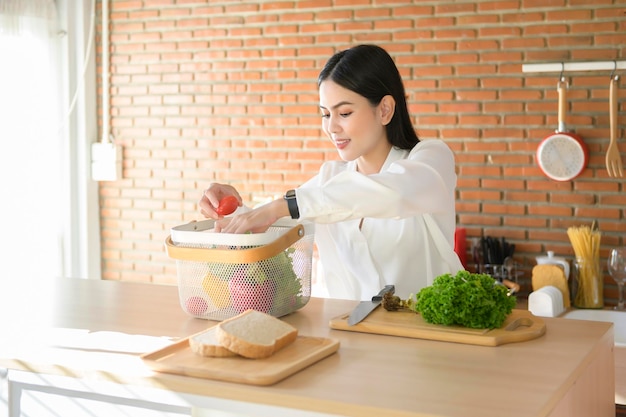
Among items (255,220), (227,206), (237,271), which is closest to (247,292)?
(237,271)

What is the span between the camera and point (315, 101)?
4.68m

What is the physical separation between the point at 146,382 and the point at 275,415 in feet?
0.93

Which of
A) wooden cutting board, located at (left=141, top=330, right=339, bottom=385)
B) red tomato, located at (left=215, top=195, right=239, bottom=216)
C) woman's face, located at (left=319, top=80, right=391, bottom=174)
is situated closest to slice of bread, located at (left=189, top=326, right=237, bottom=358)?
wooden cutting board, located at (left=141, top=330, right=339, bottom=385)

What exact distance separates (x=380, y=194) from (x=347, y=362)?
0.58 meters

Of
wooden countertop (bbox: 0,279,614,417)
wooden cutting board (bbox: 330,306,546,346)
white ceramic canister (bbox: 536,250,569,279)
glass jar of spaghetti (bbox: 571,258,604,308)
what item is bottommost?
glass jar of spaghetti (bbox: 571,258,604,308)

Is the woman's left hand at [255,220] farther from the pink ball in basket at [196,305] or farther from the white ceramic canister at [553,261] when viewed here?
the white ceramic canister at [553,261]

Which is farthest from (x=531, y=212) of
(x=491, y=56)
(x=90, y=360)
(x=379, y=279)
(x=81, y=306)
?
(x=90, y=360)

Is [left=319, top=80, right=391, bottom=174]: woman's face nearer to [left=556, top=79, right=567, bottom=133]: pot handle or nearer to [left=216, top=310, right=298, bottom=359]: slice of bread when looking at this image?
[left=216, top=310, right=298, bottom=359]: slice of bread

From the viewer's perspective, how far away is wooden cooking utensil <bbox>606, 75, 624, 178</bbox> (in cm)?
384

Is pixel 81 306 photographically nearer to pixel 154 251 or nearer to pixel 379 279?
pixel 379 279

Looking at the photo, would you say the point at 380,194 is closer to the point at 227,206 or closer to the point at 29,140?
the point at 227,206

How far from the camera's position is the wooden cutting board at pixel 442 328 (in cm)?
178

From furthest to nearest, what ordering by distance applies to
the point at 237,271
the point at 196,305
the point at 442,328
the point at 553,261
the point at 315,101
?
the point at 315,101
the point at 553,261
the point at 196,305
the point at 237,271
the point at 442,328

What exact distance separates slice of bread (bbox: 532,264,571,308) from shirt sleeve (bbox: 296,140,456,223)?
173 centimetres
